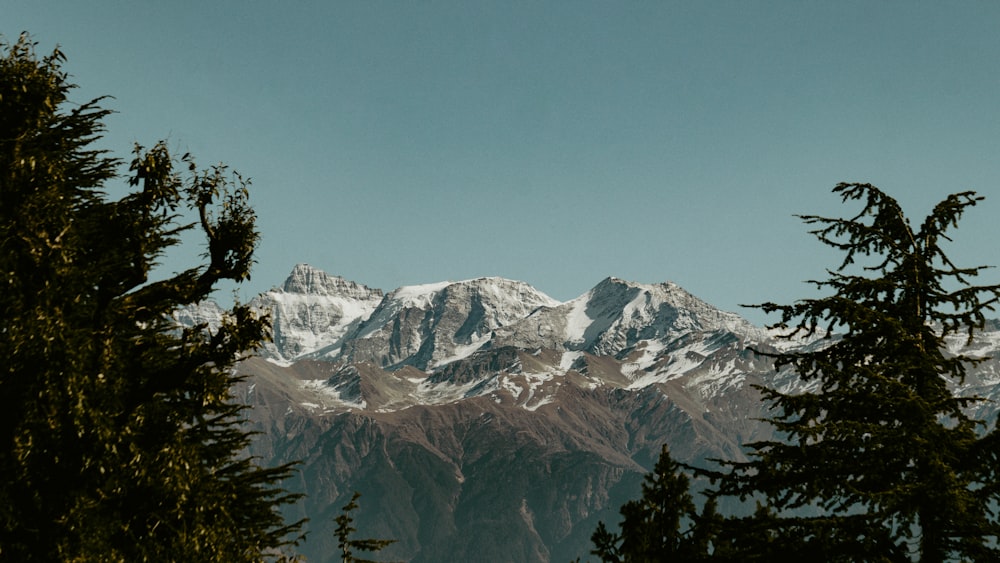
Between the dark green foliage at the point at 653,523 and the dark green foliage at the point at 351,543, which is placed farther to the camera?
the dark green foliage at the point at 351,543

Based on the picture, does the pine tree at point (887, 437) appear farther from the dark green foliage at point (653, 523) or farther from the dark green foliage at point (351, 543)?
the dark green foliage at point (351, 543)

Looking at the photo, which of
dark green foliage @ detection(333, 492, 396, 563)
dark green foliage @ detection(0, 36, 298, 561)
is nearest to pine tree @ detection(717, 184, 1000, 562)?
dark green foliage @ detection(0, 36, 298, 561)

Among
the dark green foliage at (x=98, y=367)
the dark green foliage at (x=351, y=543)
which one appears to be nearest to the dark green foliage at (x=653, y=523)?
the dark green foliage at (x=351, y=543)

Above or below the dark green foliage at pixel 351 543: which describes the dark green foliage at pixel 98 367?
above

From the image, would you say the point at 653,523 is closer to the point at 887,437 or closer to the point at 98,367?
the point at 887,437

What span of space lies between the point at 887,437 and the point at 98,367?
10.8 metres

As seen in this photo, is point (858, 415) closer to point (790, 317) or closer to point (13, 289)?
point (790, 317)

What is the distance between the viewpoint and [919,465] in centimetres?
1106

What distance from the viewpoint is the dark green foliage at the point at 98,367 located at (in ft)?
33.4

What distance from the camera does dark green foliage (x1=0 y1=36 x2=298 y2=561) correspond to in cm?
1020

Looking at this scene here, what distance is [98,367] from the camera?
35.3ft

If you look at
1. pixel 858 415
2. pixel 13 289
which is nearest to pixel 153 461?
pixel 13 289

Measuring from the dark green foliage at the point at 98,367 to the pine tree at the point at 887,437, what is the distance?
8384 millimetres

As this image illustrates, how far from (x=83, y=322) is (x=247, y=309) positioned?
276cm
